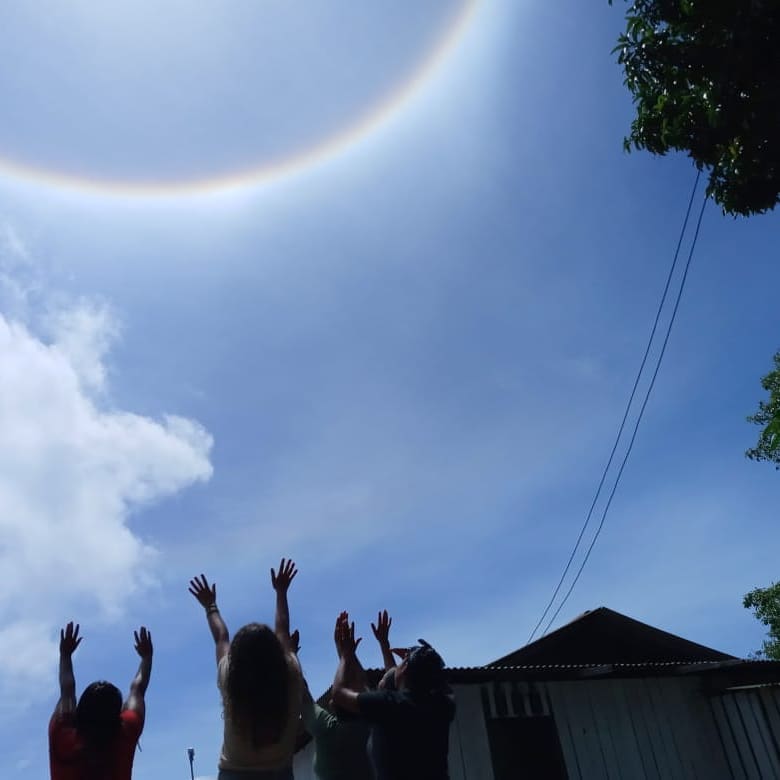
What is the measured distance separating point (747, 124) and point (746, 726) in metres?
9.14

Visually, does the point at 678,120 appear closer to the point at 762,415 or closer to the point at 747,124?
the point at 747,124

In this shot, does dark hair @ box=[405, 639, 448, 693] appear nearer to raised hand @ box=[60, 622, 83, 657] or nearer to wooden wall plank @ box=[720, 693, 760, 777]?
raised hand @ box=[60, 622, 83, 657]

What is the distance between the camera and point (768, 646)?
2488 cm

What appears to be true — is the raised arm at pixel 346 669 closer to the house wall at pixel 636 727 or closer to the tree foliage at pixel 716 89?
the house wall at pixel 636 727

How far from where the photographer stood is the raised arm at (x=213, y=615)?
3.45 metres

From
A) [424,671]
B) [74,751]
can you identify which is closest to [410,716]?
[424,671]

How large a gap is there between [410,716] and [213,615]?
4.25ft

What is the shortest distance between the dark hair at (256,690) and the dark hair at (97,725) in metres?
0.50

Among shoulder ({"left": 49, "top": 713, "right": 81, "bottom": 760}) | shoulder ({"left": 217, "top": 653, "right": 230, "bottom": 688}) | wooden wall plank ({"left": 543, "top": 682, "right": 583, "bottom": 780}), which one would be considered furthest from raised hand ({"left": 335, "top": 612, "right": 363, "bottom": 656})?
wooden wall plank ({"left": 543, "top": 682, "right": 583, "bottom": 780})

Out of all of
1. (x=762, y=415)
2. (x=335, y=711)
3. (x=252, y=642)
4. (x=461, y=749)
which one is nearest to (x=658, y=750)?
(x=461, y=749)

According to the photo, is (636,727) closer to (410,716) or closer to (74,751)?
(410,716)

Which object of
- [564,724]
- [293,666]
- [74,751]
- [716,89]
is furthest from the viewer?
[564,724]

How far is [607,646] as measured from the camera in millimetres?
13812

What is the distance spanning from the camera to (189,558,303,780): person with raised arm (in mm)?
2984
